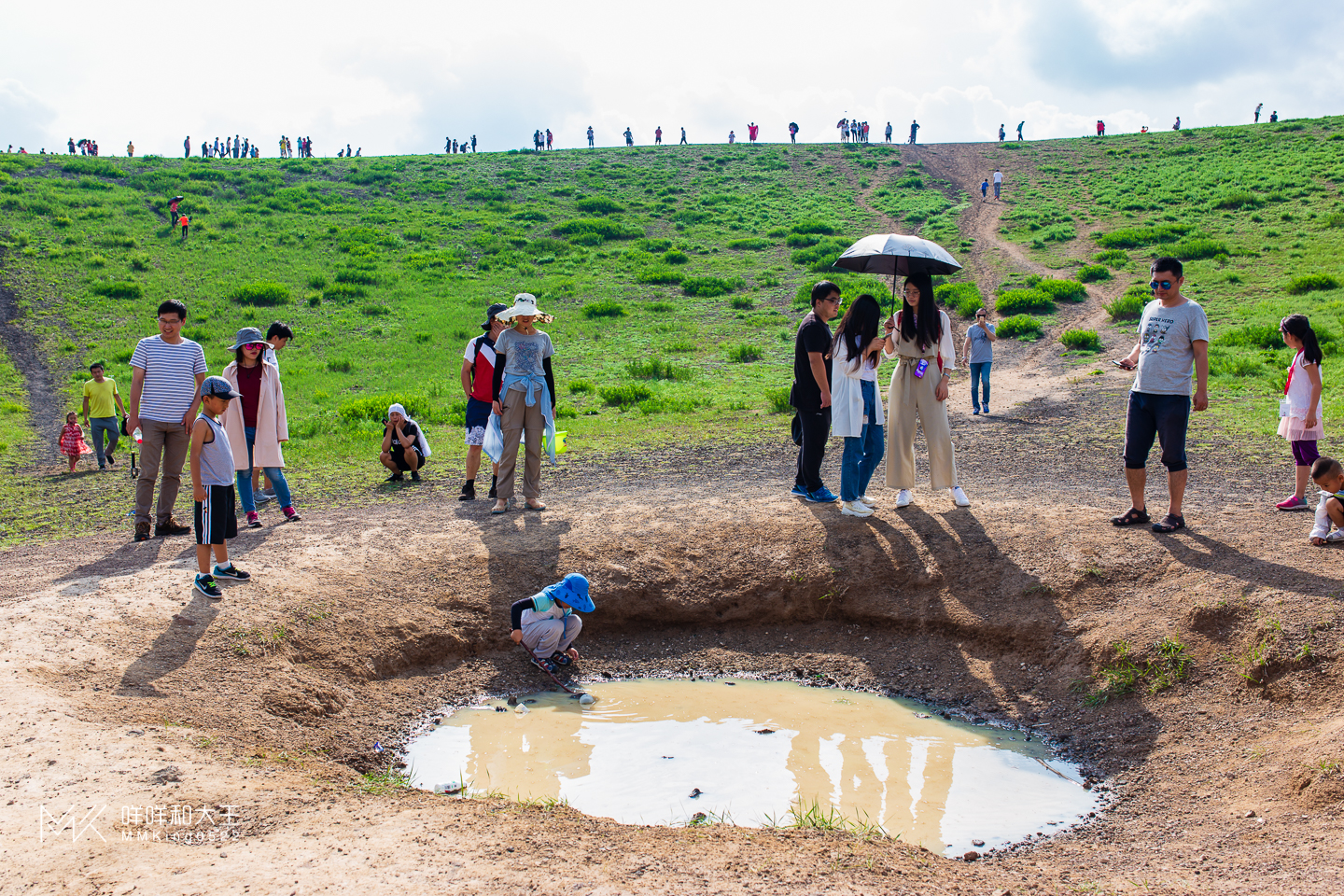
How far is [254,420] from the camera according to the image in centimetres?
810

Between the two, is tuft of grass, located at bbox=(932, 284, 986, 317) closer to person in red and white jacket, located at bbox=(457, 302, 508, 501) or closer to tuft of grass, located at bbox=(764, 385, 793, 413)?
tuft of grass, located at bbox=(764, 385, 793, 413)

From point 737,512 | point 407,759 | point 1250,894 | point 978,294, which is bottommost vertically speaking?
point 407,759

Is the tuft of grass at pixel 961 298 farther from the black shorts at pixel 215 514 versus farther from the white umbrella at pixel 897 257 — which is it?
the black shorts at pixel 215 514

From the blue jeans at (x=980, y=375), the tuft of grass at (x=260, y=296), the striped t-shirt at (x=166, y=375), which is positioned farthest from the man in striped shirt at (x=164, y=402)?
the tuft of grass at (x=260, y=296)

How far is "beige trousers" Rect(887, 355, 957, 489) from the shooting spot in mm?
7035

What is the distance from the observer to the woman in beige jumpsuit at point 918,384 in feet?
22.5

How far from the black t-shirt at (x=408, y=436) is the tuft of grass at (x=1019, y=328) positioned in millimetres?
16455

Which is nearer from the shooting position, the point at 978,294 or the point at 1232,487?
the point at 1232,487

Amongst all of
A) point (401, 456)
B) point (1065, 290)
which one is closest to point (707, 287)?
point (1065, 290)

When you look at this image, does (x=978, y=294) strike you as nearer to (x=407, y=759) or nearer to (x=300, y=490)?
(x=300, y=490)

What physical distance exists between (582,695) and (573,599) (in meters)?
0.65

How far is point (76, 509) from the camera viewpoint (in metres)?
9.89

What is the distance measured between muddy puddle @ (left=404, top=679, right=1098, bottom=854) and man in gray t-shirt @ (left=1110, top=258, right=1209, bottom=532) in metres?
2.46

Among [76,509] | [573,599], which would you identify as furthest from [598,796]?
[76,509]
